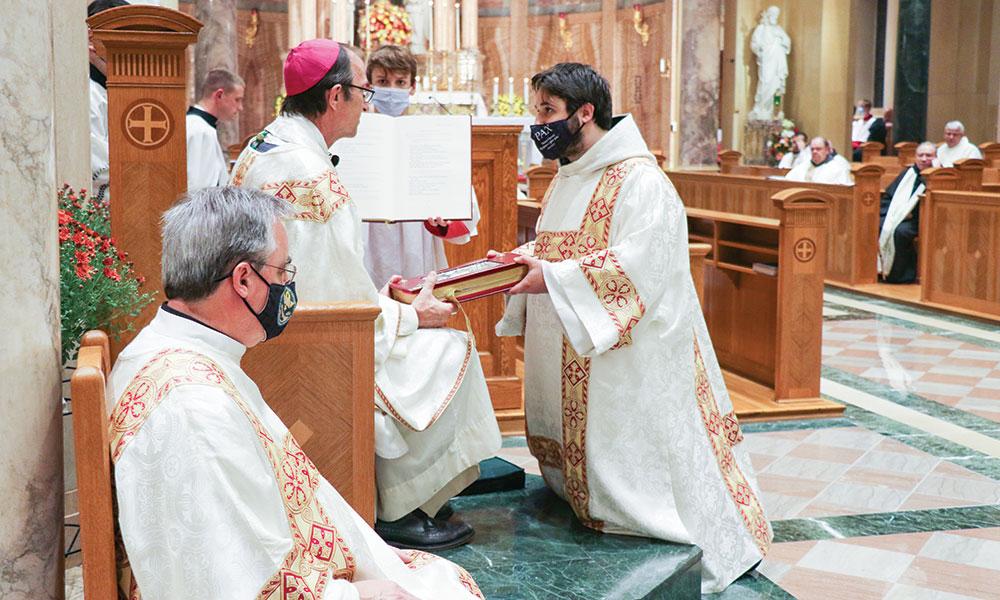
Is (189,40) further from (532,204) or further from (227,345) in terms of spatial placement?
(532,204)

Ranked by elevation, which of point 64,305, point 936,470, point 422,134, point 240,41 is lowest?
point 936,470

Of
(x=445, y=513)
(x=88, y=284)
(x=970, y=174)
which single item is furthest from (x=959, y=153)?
(x=88, y=284)

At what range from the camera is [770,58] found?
1998 cm

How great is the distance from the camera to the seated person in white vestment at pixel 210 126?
6.07 metres

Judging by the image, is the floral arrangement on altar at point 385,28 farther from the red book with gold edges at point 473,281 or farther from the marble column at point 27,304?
the marble column at point 27,304

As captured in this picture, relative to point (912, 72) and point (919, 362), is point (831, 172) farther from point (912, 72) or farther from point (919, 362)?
point (912, 72)

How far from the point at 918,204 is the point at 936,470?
23.3 ft

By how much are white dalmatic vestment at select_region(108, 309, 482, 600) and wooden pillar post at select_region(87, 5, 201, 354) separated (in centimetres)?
127

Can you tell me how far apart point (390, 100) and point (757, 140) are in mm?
15592

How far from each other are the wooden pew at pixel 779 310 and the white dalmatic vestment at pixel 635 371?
2671 millimetres

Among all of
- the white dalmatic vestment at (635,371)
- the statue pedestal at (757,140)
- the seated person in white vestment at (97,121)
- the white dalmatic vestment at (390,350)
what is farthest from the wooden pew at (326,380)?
the statue pedestal at (757,140)

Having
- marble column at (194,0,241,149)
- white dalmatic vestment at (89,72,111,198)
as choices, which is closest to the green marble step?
white dalmatic vestment at (89,72,111,198)

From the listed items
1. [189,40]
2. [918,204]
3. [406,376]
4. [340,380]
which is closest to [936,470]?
[406,376]

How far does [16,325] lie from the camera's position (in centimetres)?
197
